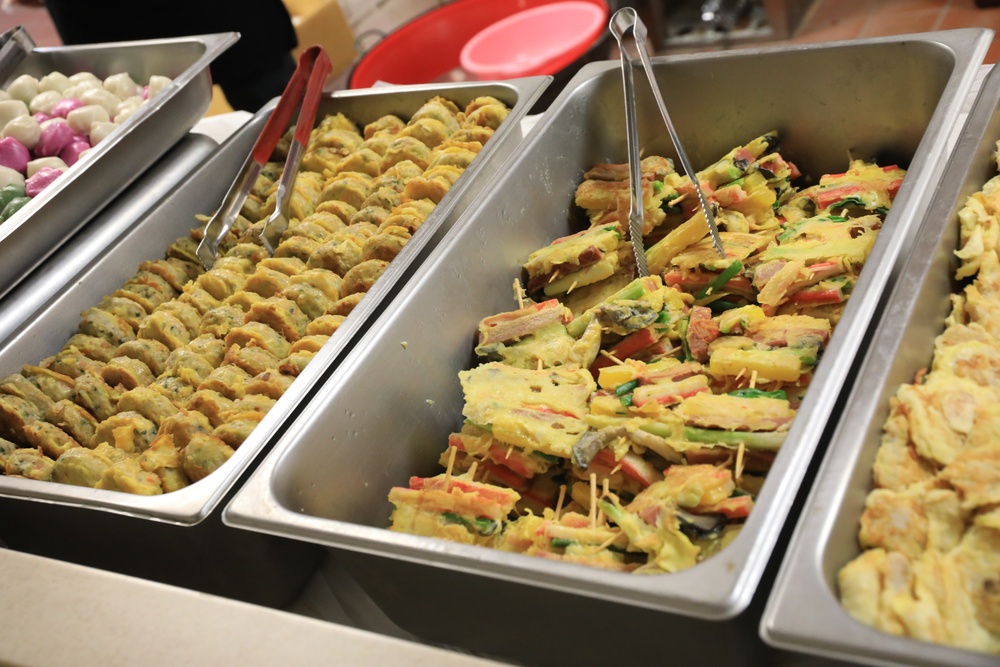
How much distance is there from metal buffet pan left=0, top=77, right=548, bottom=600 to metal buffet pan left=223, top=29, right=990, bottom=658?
0.08m

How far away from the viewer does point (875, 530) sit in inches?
40.1

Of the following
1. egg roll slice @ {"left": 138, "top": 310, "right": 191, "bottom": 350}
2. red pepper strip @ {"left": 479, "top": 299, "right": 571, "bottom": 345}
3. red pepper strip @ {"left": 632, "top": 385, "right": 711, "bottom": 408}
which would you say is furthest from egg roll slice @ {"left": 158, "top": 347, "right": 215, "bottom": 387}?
red pepper strip @ {"left": 632, "top": 385, "right": 711, "bottom": 408}

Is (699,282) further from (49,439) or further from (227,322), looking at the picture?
(49,439)

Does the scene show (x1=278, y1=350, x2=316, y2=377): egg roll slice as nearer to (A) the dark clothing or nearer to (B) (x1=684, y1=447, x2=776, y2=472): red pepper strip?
(B) (x1=684, y1=447, x2=776, y2=472): red pepper strip

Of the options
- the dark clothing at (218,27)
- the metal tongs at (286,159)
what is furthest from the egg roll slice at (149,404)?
the dark clothing at (218,27)

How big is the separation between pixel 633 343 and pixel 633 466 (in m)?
0.34

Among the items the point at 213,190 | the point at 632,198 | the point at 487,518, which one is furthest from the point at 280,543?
the point at 213,190

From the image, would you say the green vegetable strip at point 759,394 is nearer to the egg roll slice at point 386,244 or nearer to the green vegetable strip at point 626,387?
the green vegetable strip at point 626,387

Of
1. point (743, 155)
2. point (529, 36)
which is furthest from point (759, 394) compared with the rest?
point (529, 36)

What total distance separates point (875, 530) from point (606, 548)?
39 centimetres

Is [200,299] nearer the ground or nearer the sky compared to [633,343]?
nearer the sky

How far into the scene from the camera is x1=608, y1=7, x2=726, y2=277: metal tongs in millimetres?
1755

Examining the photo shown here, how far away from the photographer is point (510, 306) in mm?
1922

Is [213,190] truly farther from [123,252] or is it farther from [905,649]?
[905,649]
